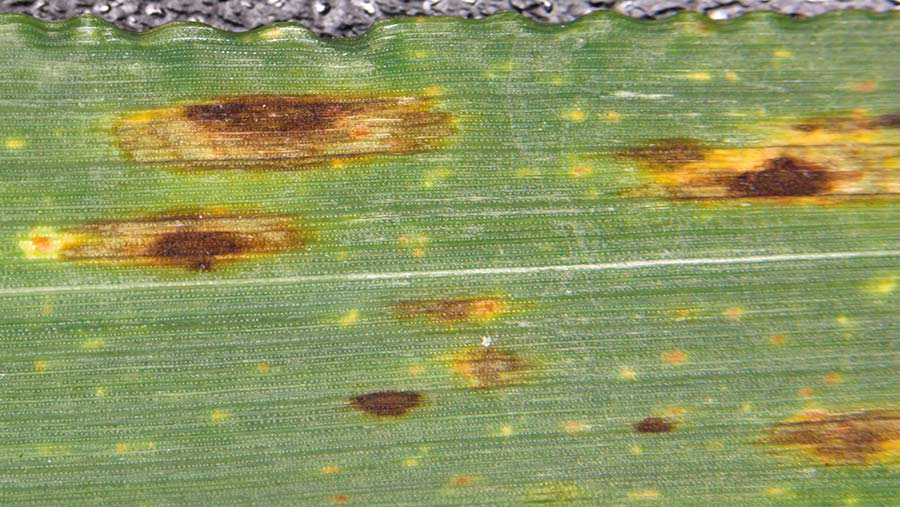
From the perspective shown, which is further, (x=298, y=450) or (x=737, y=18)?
(x=737, y=18)

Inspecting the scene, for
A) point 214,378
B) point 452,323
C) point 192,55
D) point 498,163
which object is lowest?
point 214,378

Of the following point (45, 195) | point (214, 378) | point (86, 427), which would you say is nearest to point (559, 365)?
point (214, 378)

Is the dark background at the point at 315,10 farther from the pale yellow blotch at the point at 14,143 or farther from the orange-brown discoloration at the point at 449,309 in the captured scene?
the orange-brown discoloration at the point at 449,309

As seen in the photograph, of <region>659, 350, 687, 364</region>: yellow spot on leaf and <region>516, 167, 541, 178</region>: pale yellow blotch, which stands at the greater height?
<region>516, 167, 541, 178</region>: pale yellow blotch

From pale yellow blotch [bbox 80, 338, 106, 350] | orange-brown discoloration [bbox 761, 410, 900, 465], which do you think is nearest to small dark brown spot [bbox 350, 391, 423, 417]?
pale yellow blotch [bbox 80, 338, 106, 350]

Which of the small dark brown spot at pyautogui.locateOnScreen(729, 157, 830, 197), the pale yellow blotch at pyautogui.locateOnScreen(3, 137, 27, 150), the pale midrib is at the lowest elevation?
the pale midrib

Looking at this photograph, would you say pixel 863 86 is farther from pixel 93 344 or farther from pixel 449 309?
pixel 93 344

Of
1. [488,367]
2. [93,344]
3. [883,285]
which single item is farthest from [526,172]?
[93,344]

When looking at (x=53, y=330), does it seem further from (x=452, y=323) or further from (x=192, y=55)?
(x=452, y=323)

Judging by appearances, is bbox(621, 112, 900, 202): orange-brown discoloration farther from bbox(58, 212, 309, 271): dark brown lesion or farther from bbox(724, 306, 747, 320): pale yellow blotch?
bbox(58, 212, 309, 271): dark brown lesion
